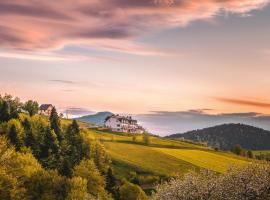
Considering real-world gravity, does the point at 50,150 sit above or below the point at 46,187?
above

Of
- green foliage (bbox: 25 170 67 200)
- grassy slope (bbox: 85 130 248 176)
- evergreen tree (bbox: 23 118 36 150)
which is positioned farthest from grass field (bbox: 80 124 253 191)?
green foliage (bbox: 25 170 67 200)

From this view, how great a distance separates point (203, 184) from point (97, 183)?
2602 inches

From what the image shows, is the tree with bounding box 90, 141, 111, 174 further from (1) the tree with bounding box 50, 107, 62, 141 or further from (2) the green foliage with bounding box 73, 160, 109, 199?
(2) the green foliage with bounding box 73, 160, 109, 199

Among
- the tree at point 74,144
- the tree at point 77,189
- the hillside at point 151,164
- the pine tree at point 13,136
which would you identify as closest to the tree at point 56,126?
the tree at point 74,144

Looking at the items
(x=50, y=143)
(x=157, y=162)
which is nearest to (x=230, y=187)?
(x=50, y=143)

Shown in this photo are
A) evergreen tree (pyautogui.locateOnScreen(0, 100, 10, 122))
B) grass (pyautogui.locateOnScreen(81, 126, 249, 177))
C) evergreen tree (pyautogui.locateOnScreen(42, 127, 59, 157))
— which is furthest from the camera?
evergreen tree (pyautogui.locateOnScreen(0, 100, 10, 122))

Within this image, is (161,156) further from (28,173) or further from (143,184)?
(28,173)

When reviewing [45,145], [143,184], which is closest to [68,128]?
[45,145]

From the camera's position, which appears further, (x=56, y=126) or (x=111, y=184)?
(x=56, y=126)

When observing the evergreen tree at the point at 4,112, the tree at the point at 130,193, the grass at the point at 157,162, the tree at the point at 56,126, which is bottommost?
the tree at the point at 130,193

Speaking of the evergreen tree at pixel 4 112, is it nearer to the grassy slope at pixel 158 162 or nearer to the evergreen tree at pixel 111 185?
the grassy slope at pixel 158 162

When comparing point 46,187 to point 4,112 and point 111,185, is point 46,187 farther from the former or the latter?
point 4,112

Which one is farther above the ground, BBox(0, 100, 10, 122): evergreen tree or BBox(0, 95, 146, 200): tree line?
BBox(0, 100, 10, 122): evergreen tree

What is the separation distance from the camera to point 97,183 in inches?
5049
